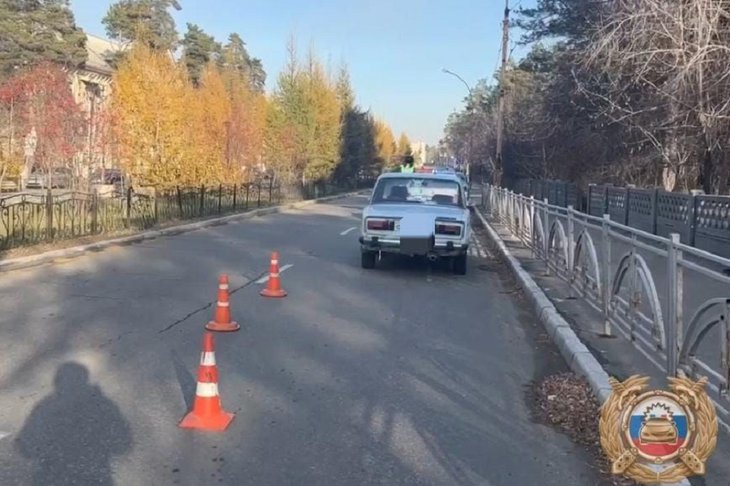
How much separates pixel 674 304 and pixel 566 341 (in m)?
2.07

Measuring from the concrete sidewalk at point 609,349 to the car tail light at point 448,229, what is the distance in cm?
148

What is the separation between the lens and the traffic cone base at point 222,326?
8547 millimetres

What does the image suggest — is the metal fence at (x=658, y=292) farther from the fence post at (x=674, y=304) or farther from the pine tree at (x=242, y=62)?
the pine tree at (x=242, y=62)

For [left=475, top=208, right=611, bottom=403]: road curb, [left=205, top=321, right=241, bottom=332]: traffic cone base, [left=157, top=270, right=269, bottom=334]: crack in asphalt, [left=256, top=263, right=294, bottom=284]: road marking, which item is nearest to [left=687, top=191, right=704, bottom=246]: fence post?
[left=475, top=208, right=611, bottom=403]: road curb

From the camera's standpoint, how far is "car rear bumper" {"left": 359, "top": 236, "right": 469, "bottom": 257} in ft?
44.2

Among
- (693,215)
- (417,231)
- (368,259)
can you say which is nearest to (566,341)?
(417,231)

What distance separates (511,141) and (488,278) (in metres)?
40.2

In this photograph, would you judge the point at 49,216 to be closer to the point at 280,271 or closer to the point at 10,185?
the point at 280,271

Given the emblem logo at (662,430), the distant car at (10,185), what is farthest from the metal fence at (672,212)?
the distant car at (10,185)

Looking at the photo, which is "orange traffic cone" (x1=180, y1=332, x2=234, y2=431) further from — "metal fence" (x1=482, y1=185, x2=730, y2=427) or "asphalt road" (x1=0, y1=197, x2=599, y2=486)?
"metal fence" (x1=482, y1=185, x2=730, y2=427)

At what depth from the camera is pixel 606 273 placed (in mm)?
8672

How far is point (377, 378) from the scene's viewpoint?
691cm

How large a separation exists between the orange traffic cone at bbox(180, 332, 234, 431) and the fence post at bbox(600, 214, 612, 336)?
456 cm

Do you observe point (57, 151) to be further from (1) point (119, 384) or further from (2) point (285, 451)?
(2) point (285, 451)
